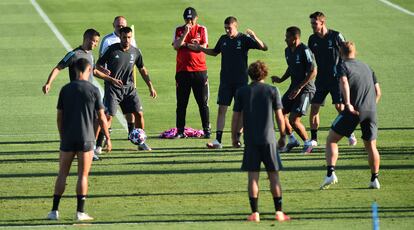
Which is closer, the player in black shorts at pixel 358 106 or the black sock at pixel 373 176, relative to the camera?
Result: the player in black shorts at pixel 358 106

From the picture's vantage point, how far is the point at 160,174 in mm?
20109

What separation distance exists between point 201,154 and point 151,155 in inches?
34.8

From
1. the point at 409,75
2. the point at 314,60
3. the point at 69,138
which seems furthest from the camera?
the point at 409,75

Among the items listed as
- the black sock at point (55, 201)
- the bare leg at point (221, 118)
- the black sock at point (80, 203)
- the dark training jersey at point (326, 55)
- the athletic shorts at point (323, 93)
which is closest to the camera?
the black sock at point (80, 203)

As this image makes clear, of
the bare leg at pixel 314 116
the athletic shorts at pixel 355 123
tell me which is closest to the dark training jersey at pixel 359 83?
the athletic shorts at pixel 355 123

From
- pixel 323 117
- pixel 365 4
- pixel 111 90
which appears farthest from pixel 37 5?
pixel 111 90

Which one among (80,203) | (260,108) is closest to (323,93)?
(260,108)

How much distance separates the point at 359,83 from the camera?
1828cm

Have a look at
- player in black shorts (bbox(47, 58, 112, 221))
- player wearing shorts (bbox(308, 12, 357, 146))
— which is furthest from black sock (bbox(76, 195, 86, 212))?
player wearing shorts (bbox(308, 12, 357, 146))

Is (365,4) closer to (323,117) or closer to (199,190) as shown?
(323,117)

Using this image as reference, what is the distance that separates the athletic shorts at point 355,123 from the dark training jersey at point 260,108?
7.33 ft

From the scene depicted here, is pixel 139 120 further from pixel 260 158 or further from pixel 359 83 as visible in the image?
pixel 260 158

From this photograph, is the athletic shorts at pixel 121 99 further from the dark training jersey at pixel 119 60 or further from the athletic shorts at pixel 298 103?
the athletic shorts at pixel 298 103

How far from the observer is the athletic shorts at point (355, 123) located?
18.3 metres
